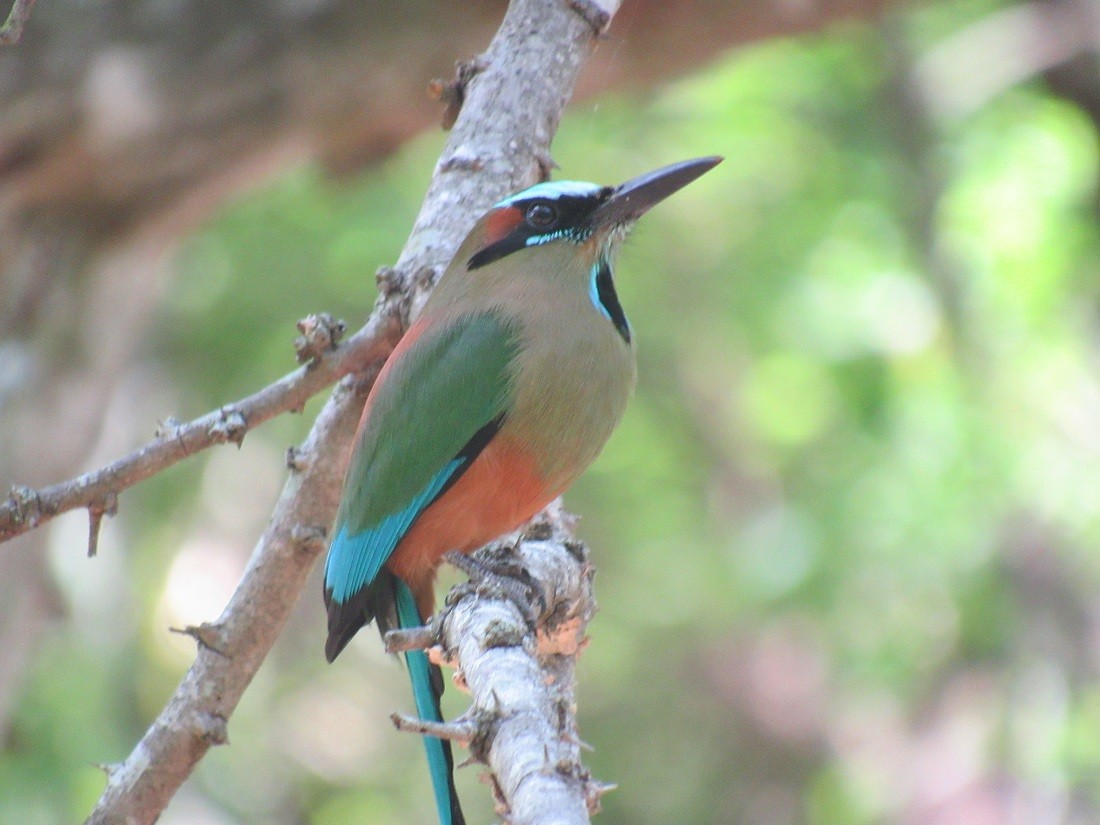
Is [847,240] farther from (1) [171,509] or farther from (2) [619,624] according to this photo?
(1) [171,509]

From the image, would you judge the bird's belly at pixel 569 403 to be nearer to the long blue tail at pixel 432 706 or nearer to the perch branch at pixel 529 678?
the perch branch at pixel 529 678

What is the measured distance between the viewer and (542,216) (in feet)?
12.3

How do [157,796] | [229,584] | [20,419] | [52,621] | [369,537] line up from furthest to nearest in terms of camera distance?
[229,584], [52,621], [20,419], [369,537], [157,796]

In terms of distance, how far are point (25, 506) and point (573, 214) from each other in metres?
1.79

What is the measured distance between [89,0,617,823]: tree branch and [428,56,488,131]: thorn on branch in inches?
1.4

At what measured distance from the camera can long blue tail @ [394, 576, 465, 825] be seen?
2939 mm

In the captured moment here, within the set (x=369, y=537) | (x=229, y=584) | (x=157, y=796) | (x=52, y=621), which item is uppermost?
(x=229, y=584)

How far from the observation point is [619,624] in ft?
33.1

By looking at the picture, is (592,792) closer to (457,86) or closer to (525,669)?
(525,669)

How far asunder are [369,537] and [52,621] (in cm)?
330

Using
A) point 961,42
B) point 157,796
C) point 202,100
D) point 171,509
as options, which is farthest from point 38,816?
point 961,42

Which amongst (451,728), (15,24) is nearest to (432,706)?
(451,728)

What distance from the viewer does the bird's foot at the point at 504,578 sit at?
101 inches

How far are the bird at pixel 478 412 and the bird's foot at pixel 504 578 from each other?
0.15 meters
